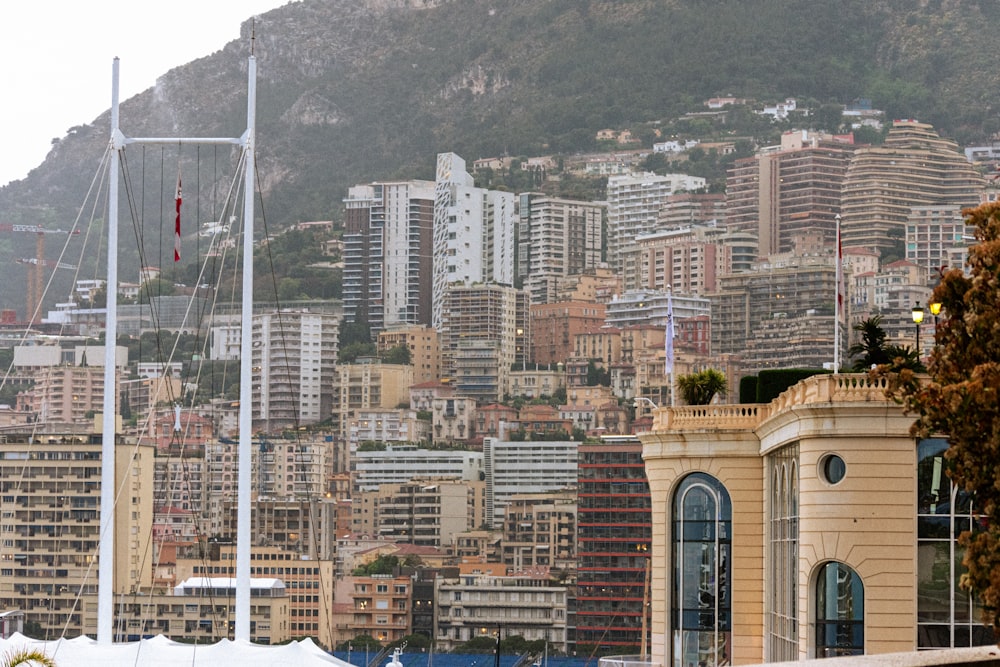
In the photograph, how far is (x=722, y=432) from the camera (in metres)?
26.2

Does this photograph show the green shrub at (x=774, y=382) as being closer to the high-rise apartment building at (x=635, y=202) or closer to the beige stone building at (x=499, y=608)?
the beige stone building at (x=499, y=608)

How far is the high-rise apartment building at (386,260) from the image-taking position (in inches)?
7589

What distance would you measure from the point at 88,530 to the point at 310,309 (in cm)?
7432

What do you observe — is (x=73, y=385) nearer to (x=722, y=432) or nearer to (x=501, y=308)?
(x=501, y=308)

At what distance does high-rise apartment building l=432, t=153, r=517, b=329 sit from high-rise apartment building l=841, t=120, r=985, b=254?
35205 mm

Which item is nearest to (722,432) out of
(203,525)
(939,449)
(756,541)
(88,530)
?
(756,541)

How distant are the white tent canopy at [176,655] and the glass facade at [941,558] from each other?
748 centimetres

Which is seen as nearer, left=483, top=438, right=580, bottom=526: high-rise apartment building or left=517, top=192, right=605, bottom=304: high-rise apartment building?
left=483, top=438, right=580, bottom=526: high-rise apartment building

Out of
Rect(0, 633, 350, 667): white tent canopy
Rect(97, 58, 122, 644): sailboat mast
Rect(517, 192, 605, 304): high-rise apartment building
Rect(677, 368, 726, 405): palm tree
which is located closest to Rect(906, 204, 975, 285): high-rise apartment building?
Rect(517, 192, 605, 304): high-rise apartment building

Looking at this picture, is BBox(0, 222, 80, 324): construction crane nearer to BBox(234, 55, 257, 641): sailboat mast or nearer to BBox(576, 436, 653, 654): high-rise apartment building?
BBox(576, 436, 653, 654): high-rise apartment building

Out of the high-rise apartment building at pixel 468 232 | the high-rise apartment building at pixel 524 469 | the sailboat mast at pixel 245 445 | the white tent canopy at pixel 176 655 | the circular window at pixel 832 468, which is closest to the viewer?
the circular window at pixel 832 468

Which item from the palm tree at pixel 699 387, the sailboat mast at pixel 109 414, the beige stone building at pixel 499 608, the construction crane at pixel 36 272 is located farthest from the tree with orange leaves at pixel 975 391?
the construction crane at pixel 36 272

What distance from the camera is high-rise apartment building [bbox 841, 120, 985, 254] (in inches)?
7151

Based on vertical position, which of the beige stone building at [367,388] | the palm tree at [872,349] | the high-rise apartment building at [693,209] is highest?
the high-rise apartment building at [693,209]
